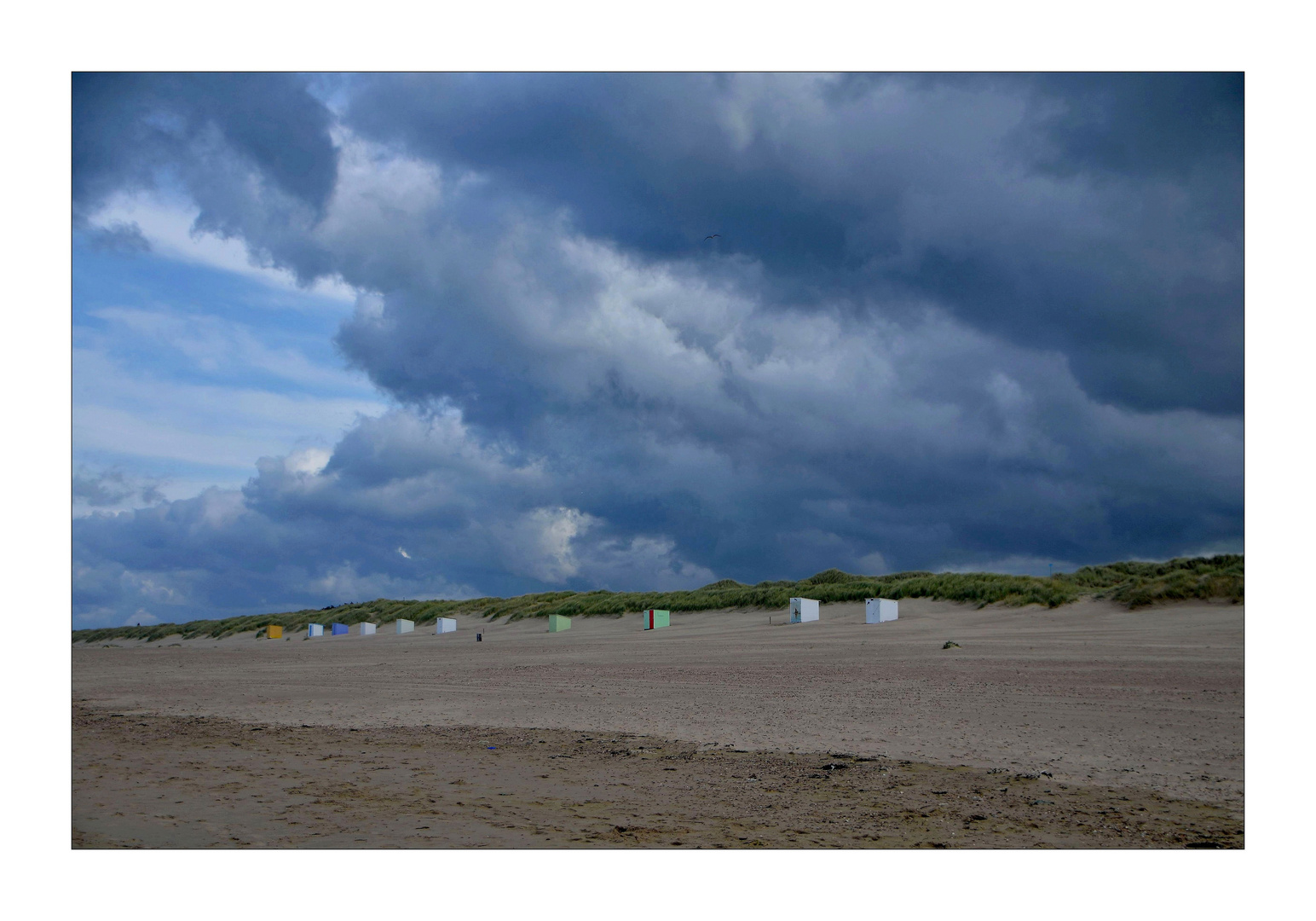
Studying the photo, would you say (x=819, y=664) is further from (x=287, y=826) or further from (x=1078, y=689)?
(x=287, y=826)

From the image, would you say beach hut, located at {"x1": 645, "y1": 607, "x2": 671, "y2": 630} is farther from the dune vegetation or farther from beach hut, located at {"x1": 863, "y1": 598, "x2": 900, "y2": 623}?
beach hut, located at {"x1": 863, "y1": 598, "x2": 900, "y2": 623}

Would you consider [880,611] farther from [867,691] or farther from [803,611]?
[867,691]

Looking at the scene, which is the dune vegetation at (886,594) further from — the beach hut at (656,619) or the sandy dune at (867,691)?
the beach hut at (656,619)

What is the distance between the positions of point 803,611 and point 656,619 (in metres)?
6.88

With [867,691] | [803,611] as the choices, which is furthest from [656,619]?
[867,691]

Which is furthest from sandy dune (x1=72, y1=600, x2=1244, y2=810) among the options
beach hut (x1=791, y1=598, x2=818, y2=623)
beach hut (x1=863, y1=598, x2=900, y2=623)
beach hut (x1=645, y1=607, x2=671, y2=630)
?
beach hut (x1=645, y1=607, x2=671, y2=630)

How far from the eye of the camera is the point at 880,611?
2548 cm

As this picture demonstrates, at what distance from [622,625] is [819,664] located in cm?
1818

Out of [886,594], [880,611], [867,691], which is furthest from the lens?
[886,594]

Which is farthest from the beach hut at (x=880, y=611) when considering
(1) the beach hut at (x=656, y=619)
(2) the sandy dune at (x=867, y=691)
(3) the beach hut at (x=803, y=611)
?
(1) the beach hut at (x=656, y=619)

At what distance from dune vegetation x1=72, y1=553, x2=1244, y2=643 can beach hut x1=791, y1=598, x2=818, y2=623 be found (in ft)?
9.36

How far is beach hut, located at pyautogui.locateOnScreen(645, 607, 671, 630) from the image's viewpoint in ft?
104

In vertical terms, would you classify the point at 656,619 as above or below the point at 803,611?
below

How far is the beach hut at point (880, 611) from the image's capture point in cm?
2537
